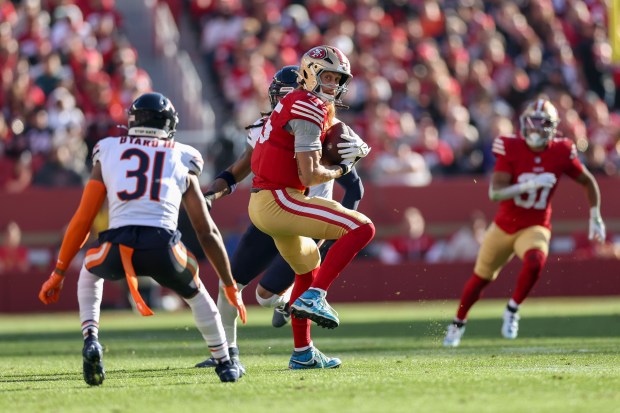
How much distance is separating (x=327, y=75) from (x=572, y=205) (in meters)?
10.2

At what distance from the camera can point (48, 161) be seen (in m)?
Answer: 16.8

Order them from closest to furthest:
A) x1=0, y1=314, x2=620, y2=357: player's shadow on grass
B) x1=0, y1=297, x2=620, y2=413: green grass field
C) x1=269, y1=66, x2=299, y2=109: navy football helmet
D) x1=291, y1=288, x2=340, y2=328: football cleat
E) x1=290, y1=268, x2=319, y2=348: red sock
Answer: x1=0, y1=297, x2=620, y2=413: green grass field, x1=291, y1=288, x2=340, y2=328: football cleat, x1=290, y1=268, x2=319, y2=348: red sock, x1=269, y1=66, x2=299, y2=109: navy football helmet, x1=0, y1=314, x2=620, y2=357: player's shadow on grass

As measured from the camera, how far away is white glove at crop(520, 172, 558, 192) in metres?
11.2

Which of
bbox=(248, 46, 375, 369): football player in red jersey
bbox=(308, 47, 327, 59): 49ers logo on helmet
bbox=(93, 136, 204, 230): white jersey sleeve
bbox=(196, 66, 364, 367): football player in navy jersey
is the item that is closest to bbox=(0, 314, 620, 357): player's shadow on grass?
bbox=(196, 66, 364, 367): football player in navy jersey

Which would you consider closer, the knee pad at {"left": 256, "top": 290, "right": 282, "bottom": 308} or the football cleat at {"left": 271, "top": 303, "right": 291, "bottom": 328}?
the knee pad at {"left": 256, "top": 290, "right": 282, "bottom": 308}

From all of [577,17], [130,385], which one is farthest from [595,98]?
[130,385]

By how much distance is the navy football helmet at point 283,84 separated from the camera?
8.89 meters

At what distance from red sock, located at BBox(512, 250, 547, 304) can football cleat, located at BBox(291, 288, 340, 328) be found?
12.6 ft

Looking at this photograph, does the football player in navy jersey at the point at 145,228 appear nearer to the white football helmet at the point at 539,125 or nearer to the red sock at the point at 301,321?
the red sock at the point at 301,321

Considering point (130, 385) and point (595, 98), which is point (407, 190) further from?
point (130, 385)

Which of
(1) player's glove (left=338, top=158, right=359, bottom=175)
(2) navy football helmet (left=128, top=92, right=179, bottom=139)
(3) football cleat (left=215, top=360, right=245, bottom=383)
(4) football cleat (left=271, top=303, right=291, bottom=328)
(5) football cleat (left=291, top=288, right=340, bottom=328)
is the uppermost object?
(2) navy football helmet (left=128, top=92, right=179, bottom=139)

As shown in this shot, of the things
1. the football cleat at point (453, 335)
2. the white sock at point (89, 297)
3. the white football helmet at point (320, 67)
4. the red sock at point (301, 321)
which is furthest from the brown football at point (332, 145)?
the football cleat at point (453, 335)

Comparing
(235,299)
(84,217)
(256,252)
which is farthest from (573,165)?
(84,217)

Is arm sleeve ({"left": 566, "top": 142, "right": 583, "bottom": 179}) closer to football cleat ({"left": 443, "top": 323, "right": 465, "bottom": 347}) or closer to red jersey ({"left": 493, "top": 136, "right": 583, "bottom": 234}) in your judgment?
red jersey ({"left": 493, "top": 136, "right": 583, "bottom": 234})
